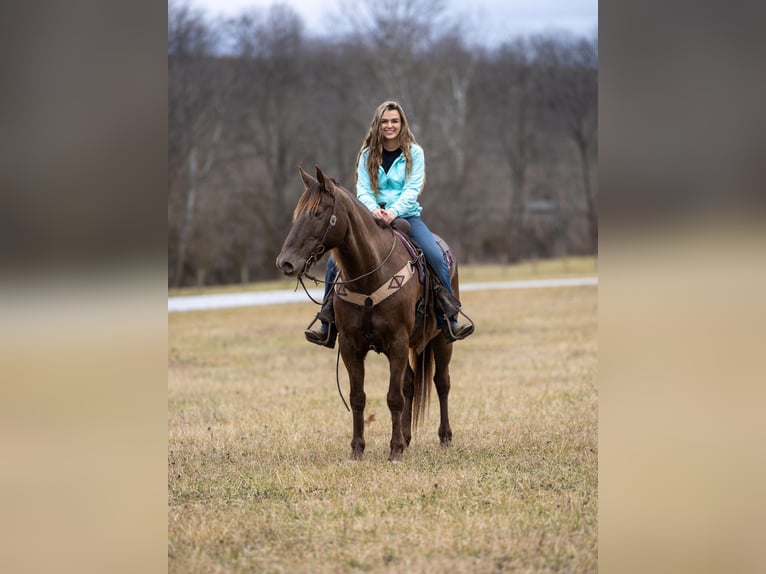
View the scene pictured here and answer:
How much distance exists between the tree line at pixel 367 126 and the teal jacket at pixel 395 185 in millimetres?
23749

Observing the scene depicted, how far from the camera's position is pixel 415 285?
7551mm

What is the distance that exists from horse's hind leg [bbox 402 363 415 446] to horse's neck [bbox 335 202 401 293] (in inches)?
55.8

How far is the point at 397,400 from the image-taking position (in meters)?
7.52

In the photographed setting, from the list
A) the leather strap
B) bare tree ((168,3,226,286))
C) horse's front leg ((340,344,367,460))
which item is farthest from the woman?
bare tree ((168,3,226,286))

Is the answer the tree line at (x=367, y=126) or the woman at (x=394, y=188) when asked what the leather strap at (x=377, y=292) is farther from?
the tree line at (x=367, y=126)

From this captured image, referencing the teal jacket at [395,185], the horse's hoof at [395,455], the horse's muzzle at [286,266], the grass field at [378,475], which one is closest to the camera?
the grass field at [378,475]

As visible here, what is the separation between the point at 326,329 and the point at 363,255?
0.93 metres

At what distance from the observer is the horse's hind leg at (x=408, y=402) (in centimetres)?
823

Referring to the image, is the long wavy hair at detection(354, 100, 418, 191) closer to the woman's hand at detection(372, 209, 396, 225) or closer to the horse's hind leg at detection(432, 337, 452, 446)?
the woman's hand at detection(372, 209, 396, 225)

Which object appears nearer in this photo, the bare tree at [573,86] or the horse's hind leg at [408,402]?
the horse's hind leg at [408,402]

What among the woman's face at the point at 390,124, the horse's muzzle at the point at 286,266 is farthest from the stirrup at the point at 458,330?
the horse's muzzle at the point at 286,266
